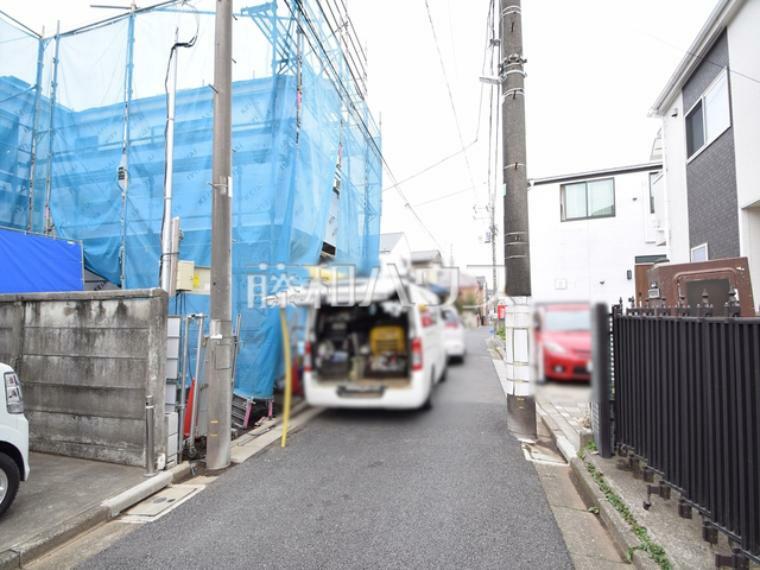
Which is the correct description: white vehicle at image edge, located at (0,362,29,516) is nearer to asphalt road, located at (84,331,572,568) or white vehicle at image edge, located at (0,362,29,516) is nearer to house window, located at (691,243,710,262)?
asphalt road, located at (84,331,572,568)

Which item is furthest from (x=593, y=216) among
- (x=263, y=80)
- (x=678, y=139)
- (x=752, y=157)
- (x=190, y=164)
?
(x=678, y=139)

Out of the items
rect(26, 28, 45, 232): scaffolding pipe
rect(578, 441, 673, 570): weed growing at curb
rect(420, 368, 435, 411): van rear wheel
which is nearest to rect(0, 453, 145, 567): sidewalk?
rect(420, 368, 435, 411): van rear wheel

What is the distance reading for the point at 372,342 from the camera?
55 centimetres

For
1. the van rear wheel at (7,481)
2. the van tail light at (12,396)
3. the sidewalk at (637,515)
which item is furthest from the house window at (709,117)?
the van rear wheel at (7,481)

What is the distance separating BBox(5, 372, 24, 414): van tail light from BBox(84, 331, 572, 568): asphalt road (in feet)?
6.07

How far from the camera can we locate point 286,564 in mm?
3590

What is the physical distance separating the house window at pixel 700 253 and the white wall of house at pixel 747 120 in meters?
1.61

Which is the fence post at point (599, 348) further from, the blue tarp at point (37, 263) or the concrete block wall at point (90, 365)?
the blue tarp at point (37, 263)

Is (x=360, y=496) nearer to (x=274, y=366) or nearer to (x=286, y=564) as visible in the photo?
(x=286, y=564)

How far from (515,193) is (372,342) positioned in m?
0.59

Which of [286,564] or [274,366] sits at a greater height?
[274,366]

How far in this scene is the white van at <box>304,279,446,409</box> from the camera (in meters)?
0.52

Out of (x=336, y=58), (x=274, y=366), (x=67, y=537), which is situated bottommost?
(x=67, y=537)

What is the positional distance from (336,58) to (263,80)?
0.25 meters
